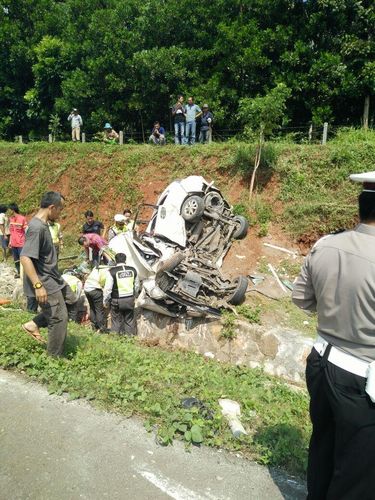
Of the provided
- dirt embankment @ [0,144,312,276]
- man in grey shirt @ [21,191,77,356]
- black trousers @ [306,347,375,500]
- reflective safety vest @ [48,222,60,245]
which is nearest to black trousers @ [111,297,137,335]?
reflective safety vest @ [48,222,60,245]

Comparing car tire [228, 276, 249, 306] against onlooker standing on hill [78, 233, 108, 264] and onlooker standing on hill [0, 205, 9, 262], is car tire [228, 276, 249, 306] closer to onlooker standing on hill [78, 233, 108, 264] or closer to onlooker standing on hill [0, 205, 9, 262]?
onlooker standing on hill [78, 233, 108, 264]

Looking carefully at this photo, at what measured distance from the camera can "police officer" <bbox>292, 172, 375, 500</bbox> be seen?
79.2 inches

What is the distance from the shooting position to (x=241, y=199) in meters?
12.1

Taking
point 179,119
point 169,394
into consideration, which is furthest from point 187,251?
point 179,119

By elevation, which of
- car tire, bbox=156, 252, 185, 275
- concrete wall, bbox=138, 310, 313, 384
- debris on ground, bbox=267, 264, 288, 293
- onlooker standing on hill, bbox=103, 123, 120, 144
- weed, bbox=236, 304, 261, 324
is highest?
onlooker standing on hill, bbox=103, 123, 120, 144

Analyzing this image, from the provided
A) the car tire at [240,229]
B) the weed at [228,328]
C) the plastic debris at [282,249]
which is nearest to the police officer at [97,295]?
the weed at [228,328]

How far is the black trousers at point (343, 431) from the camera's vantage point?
202 cm

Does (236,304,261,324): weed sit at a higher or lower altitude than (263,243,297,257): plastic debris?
lower

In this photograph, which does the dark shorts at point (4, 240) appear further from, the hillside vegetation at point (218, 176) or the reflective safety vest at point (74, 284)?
the reflective safety vest at point (74, 284)

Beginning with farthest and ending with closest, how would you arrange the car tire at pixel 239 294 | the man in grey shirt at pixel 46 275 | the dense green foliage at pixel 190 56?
the dense green foliage at pixel 190 56
the car tire at pixel 239 294
the man in grey shirt at pixel 46 275

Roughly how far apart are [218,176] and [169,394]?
1004cm

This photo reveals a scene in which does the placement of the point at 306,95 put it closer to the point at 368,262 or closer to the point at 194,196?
the point at 194,196

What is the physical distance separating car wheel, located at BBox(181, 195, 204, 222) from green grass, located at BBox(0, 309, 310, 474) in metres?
4.56

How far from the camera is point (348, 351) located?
2.09 metres
